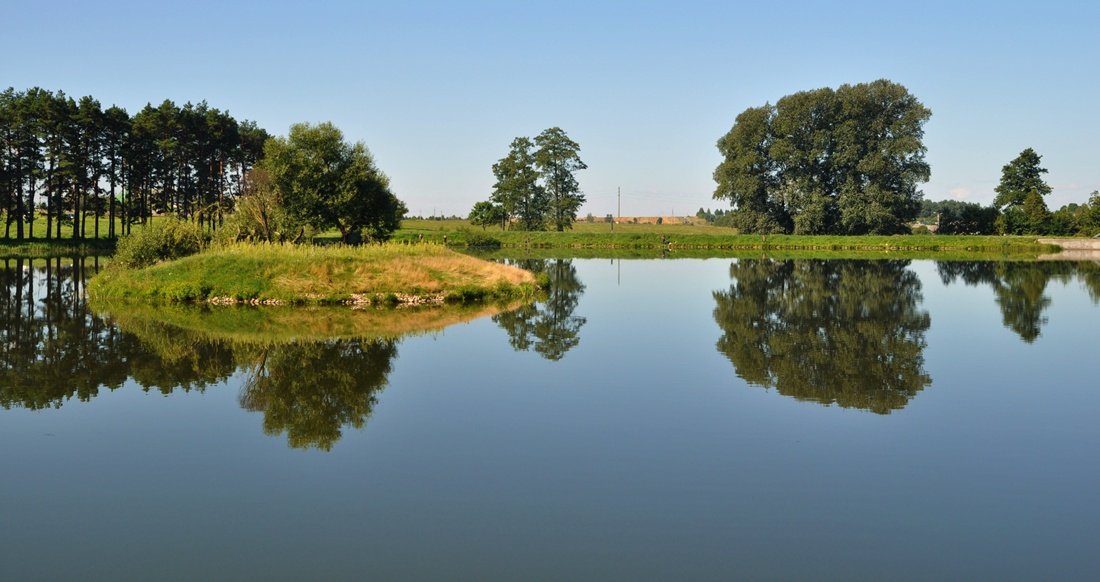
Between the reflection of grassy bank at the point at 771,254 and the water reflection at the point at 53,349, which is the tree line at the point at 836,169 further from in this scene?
the water reflection at the point at 53,349

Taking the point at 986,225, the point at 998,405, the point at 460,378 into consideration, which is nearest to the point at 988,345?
the point at 998,405

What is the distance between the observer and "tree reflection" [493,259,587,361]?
871 inches

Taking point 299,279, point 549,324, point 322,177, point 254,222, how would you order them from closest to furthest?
point 549,324
point 299,279
point 254,222
point 322,177

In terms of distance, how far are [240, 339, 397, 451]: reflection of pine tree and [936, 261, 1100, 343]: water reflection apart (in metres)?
18.1

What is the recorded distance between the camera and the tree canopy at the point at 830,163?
8719 cm

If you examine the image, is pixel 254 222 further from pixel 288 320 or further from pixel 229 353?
pixel 229 353

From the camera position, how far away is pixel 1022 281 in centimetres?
4625

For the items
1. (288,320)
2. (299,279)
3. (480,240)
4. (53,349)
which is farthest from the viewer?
(480,240)

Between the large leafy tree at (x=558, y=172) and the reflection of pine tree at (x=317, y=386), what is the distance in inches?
3425

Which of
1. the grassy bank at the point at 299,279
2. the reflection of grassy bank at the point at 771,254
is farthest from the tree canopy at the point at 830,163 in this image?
the grassy bank at the point at 299,279

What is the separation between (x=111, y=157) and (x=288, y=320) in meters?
52.2

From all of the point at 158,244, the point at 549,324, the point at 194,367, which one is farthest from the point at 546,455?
the point at 158,244

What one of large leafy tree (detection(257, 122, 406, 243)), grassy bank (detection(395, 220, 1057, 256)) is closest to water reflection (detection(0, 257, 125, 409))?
large leafy tree (detection(257, 122, 406, 243))

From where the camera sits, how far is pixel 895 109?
296 ft
